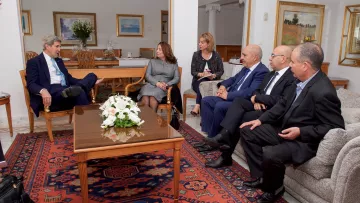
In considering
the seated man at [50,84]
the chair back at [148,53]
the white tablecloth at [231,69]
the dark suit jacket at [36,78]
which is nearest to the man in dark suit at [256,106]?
the seated man at [50,84]

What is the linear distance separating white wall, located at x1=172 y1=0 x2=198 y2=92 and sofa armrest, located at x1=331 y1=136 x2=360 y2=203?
3.36 meters

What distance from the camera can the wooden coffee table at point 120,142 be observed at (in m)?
2.09

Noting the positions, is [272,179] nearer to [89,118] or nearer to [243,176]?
→ [243,176]

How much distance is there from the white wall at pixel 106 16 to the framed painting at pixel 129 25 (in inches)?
3.9

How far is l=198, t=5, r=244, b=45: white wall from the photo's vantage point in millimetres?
10422

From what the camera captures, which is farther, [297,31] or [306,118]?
[297,31]

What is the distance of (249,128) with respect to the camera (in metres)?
2.77

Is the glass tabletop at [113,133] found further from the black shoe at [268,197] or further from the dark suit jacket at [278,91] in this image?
the dark suit jacket at [278,91]

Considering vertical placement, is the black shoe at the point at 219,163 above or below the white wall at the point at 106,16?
below

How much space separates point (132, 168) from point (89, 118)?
68 cm

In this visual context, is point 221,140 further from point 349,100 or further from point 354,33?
point 354,33

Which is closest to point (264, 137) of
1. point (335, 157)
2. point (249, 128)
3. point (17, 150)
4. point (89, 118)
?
point (249, 128)

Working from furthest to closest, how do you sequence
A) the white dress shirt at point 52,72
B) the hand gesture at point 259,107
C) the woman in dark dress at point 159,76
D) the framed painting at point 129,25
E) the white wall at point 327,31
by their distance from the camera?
the framed painting at point 129,25, the white wall at point 327,31, the woman in dark dress at point 159,76, the white dress shirt at point 52,72, the hand gesture at point 259,107

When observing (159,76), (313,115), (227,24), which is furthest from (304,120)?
(227,24)
